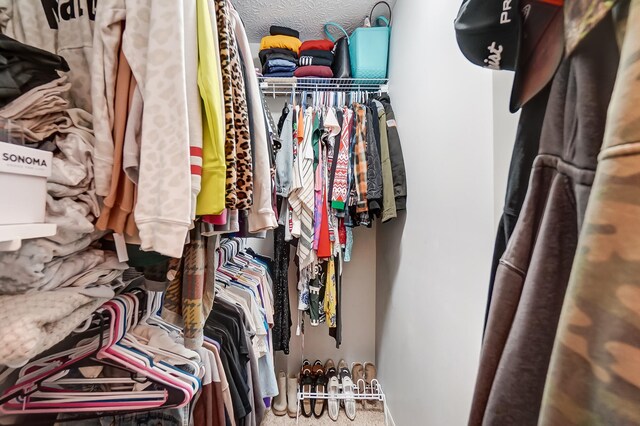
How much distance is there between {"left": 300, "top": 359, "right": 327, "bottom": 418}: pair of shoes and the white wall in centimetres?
43

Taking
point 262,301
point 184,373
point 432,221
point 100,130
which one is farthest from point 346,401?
point 100,130

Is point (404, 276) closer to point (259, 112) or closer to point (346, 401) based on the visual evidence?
point (346, 401)

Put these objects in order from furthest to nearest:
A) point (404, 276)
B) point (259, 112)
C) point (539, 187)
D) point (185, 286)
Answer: point (404, 276)
point (259, 112)
point (185, 286)
point (539, 187)

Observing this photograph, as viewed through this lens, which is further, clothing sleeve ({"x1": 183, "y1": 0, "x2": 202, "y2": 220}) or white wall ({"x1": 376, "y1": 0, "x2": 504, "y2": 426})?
white wall ({"x1": 376, "y1": 0, "x2": 504, "y2": 426})

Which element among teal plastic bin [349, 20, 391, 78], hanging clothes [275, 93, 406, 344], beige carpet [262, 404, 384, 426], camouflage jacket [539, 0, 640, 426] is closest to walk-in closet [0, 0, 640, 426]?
camouflage jacket [539, 0, 640, 426]

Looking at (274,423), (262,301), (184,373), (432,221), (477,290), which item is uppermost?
(432,221)

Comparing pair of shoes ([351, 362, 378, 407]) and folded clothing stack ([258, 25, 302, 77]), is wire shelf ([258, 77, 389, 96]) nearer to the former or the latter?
folded clothing stack ([258, 25, 302, 77])

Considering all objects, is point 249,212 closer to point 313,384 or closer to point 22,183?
point 22,183

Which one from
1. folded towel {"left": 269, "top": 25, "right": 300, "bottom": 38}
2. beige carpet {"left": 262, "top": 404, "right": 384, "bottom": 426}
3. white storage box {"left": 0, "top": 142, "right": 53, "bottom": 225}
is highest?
folded towel {"left": 269, "top": 25, "right": 300, "bottom": 38}

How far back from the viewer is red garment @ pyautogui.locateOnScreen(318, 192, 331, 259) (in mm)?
1537

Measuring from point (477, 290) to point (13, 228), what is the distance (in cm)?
93

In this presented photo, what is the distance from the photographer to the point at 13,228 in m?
0.36

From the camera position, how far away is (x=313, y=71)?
A: 1.66m

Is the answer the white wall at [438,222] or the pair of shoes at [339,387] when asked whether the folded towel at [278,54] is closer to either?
the white wall at [438,222]
